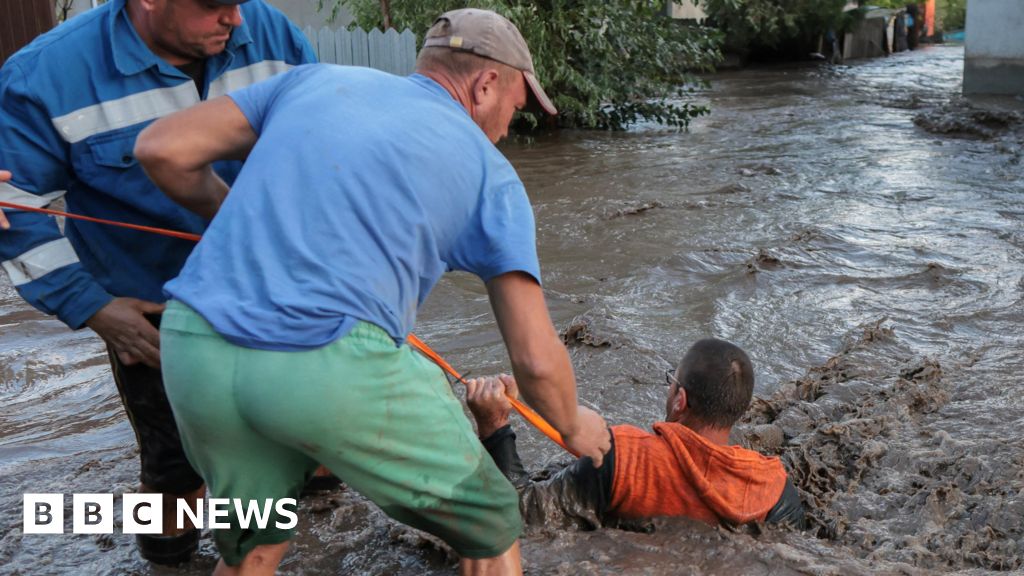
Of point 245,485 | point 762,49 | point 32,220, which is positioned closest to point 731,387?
point 245,485

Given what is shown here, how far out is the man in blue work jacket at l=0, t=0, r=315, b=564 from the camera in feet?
9.91

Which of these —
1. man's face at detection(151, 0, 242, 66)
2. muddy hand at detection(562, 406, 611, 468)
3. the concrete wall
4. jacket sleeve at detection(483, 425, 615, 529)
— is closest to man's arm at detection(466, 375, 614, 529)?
jacket sleeve at detection(483, 425, 615, 529)

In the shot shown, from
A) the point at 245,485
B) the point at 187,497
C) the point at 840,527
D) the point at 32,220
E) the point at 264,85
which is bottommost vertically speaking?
the point at 840,527

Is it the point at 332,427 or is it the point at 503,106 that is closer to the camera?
the point at 332,427

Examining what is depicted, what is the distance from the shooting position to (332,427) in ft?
7.29

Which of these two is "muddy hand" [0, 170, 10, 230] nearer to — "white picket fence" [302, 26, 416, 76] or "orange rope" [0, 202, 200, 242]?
"orange rope" [0, 202, 200, 242]

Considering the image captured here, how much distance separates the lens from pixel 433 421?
2.36 meters

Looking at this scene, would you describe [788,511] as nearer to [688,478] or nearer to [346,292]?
[688,478]

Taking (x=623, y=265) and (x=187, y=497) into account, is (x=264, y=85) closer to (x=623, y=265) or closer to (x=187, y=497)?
(x=187, y=497)

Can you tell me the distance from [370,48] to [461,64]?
799cm

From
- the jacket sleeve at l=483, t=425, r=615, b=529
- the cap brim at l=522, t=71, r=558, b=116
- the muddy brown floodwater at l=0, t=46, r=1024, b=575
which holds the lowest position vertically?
the muddy brown floodwater at l=0, t=46, r=1024, b=575

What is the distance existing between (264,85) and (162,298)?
41.4 inches

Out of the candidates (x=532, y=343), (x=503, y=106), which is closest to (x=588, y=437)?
(x=532, y=343)

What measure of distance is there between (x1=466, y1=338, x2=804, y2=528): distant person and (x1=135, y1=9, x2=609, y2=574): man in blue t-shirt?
111cm
